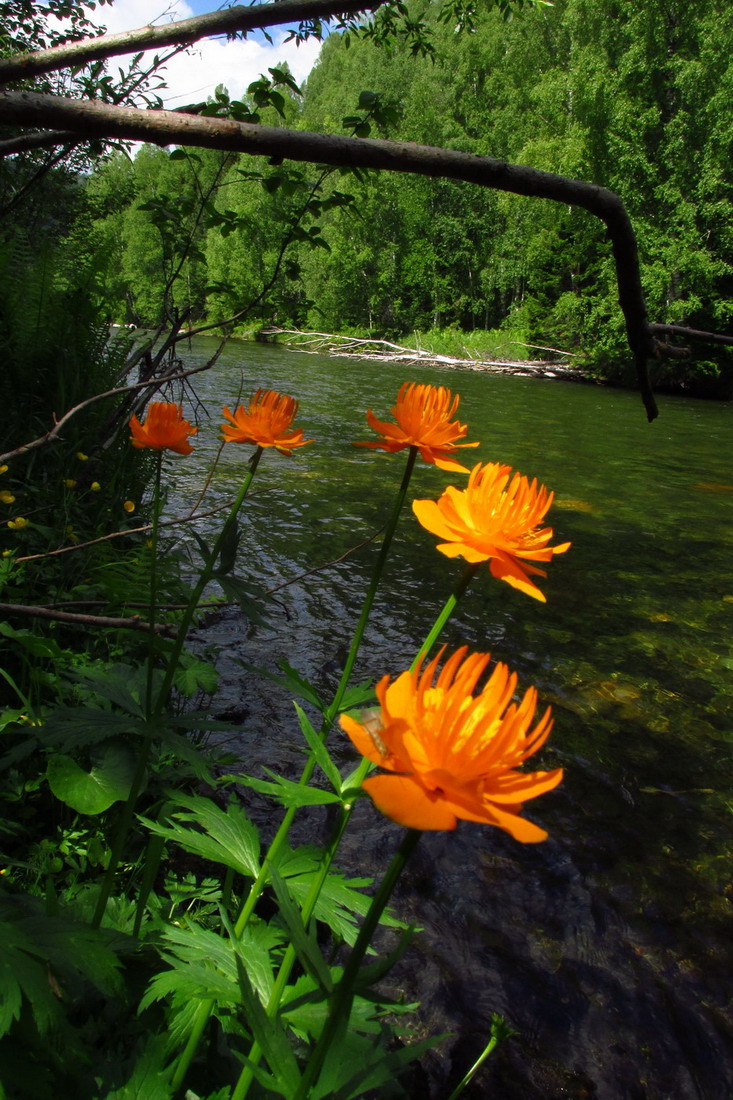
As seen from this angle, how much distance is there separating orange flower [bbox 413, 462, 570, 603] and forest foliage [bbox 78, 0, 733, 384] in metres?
1.86

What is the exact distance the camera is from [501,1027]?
1081 mm

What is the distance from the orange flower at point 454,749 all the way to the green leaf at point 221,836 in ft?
2.42

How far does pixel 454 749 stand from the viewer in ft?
1.79

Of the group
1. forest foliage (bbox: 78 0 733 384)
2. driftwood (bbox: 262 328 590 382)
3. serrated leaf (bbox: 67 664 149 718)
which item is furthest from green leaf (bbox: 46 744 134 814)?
driftwood (bbox: 262 328 590 382)

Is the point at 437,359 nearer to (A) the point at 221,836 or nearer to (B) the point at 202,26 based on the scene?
(B) the point at 202,26

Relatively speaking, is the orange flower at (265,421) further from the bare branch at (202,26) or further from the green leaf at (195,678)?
the bare branch at (202,26)

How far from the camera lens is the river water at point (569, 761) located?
2107 millimetres

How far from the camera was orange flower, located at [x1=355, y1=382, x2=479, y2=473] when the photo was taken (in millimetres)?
1094

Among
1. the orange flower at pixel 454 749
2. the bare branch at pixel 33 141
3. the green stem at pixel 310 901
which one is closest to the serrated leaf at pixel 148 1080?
the green stem at pixel 310 901

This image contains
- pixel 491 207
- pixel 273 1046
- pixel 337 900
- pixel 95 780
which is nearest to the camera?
pixel 273 1046

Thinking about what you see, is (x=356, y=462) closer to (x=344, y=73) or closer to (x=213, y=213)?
(x=213, y=213)

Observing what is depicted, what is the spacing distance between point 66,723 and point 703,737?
3.30 metres

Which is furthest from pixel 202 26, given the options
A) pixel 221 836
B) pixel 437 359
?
pixel 437 359

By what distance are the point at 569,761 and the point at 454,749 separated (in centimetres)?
305
